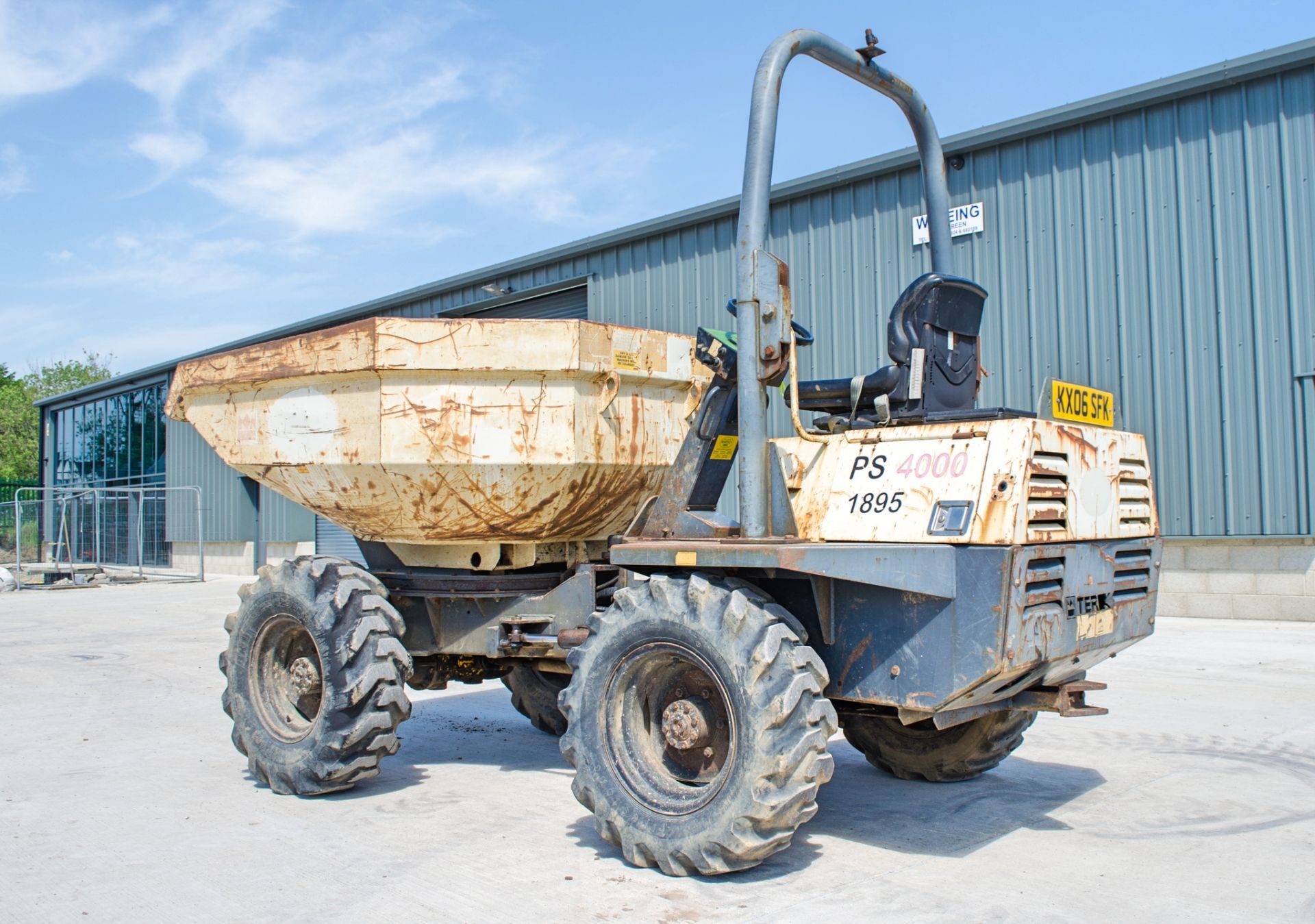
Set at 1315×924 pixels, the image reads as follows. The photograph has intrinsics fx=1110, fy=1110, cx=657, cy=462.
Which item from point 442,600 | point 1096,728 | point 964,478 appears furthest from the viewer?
point 1096,728

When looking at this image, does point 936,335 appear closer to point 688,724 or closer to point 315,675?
point 688,724


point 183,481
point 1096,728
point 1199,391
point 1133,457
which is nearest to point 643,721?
point 1133,457

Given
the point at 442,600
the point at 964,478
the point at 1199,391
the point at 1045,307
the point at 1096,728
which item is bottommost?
the point at 1096,728

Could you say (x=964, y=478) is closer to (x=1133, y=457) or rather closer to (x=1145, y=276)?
(x=1133, y=457)

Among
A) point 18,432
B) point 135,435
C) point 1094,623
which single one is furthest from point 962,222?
point 18,432

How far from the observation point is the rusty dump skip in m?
5.63

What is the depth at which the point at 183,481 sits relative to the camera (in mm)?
31781

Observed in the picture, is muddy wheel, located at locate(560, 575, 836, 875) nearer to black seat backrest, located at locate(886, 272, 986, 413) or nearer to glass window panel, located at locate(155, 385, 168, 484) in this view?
black seat backrest, located at locate(886, 272, 986, 413)

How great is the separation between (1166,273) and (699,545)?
1015 centimetres

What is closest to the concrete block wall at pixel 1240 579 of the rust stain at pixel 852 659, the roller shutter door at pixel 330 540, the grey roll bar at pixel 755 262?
the rust stain at pixel 852 659

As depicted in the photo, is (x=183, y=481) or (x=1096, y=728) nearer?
(x=1096, y=728)

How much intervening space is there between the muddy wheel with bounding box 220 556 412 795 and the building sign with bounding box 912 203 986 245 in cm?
1024

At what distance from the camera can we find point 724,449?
5.30 m

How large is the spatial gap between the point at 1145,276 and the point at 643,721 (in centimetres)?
1045
